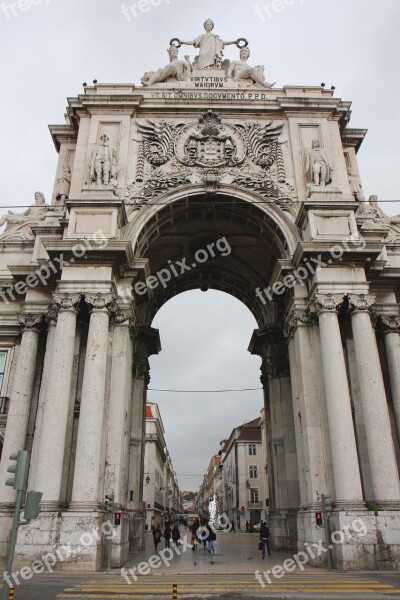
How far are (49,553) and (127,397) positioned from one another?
6.63 metres

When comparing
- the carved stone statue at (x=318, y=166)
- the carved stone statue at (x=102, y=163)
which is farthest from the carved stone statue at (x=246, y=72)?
the carved stone statue at (x=102, y=163)

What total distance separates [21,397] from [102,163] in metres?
11.5

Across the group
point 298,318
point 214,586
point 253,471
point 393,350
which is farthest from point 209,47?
point 253,471

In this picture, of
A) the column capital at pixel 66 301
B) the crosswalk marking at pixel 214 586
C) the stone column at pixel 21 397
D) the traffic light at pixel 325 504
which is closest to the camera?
the crosswalk marking at pixel 214 586

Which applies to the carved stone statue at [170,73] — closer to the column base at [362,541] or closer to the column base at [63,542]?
the column base at [63,542]

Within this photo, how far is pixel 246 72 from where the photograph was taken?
28328 mm

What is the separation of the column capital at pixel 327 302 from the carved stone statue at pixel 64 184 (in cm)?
1407

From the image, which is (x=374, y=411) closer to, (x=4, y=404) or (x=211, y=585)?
(x=211, y=585)

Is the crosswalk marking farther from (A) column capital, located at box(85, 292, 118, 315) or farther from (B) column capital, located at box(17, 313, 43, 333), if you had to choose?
(B) column capital, located at box(17, 313, 43, 333)

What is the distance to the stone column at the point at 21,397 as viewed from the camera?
1966 centimetres

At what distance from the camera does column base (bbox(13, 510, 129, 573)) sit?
1622 centimetres

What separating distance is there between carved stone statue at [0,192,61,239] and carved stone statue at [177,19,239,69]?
12.5 metres

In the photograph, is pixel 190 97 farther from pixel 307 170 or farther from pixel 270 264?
pixel 270 264

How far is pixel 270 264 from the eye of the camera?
95.0ft
